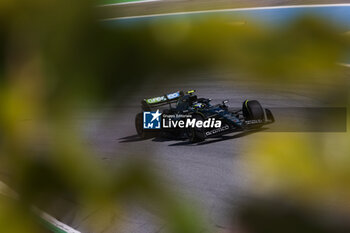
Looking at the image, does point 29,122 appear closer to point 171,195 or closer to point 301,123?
point 171,195

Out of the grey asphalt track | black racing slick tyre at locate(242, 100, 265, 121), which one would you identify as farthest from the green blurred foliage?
black racing slick tyre at locate(242, 100, 265, 121)

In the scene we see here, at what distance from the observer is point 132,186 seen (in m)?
0.35

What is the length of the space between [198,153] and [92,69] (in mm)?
2082

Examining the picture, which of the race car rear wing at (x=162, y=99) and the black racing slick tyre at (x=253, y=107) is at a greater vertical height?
the race car rear wing at (x=162, y=99)

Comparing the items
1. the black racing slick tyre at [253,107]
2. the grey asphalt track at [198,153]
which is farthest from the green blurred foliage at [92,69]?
the black racing slick tyre at [253,107]

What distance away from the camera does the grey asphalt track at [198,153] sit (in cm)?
34

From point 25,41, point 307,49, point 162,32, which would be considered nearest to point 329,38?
point 307,49

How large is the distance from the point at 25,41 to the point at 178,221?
187 mm

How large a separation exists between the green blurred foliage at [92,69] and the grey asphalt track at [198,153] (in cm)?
2

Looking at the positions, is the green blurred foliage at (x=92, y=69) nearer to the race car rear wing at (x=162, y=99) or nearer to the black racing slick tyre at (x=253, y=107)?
the race car rear wing at (x=162, y=99)

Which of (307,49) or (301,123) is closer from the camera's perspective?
(307,49)

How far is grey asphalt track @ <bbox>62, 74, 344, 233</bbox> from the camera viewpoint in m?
0.34

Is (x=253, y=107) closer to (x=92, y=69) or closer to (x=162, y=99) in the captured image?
(x=162, y=99)

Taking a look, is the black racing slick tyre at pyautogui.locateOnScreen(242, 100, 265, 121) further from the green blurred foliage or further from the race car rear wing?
the green blurred foliage
